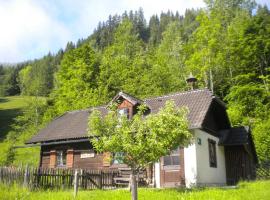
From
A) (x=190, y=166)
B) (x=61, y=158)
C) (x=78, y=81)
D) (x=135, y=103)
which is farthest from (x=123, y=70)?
(x=190, y=166)

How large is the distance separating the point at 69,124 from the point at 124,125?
56.7ft

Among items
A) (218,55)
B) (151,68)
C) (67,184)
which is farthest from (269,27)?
(67,184)

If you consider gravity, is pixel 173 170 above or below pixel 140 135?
below

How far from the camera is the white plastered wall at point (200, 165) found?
64.3ft

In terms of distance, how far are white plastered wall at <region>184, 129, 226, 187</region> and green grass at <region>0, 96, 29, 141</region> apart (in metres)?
44.4

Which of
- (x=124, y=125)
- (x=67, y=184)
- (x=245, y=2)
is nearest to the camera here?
Answer: (x=124, y=125)

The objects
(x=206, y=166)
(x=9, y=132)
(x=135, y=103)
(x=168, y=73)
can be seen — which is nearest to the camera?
(x=206, y=166)

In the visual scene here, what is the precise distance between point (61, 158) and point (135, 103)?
8.26 meters

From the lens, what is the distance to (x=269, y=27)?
39938 mm

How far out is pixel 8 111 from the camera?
79.8 meters

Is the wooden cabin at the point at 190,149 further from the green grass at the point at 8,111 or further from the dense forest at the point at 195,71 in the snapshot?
the green grass at the point at 8,111

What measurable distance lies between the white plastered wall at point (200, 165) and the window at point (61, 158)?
11.0 m

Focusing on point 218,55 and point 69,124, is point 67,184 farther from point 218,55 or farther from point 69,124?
point 218,55

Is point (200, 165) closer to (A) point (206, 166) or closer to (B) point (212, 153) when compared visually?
(A) point (206, 166)
